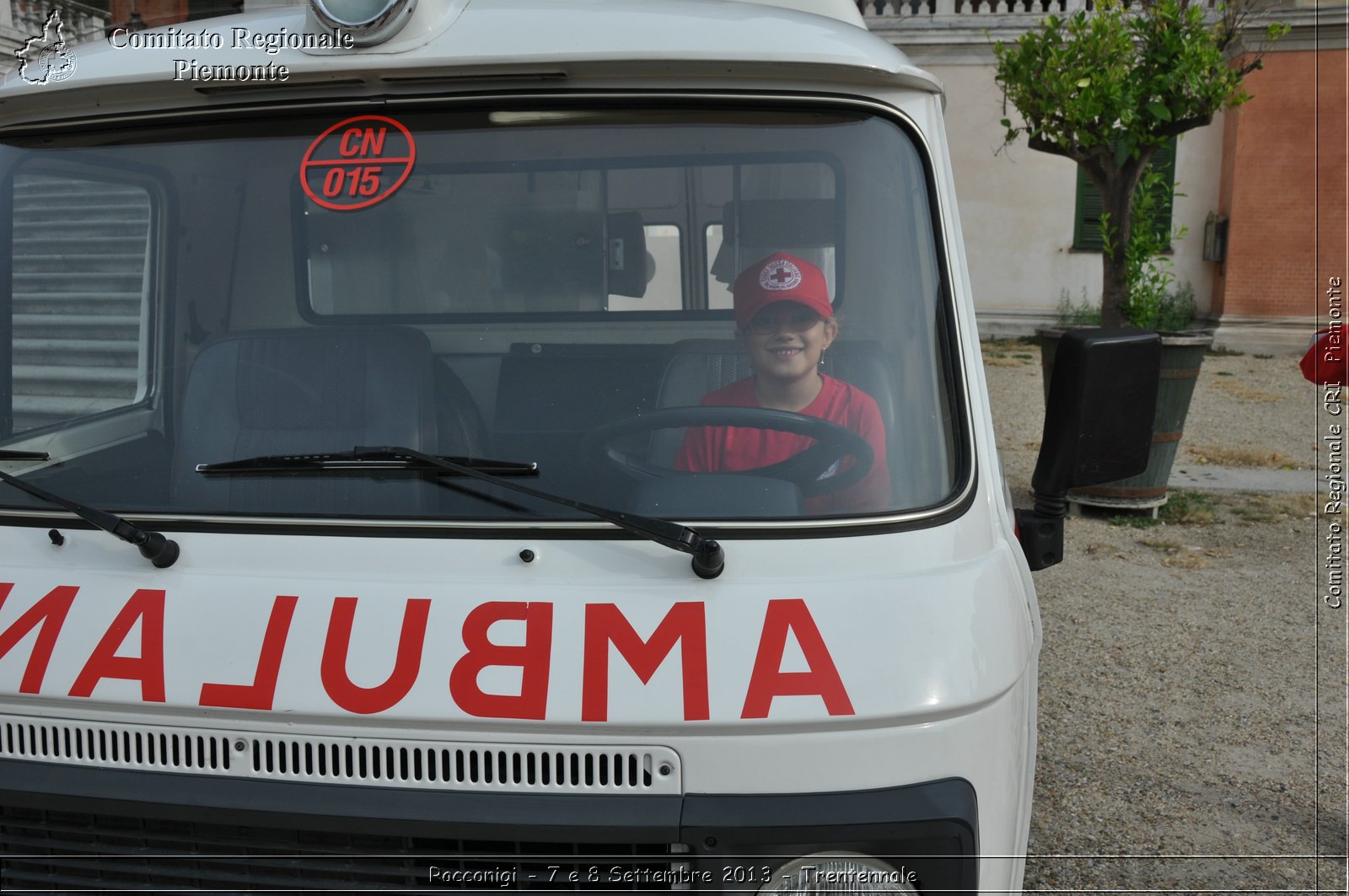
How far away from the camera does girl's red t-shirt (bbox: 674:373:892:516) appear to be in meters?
1.93

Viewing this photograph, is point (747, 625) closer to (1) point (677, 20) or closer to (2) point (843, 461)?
(2) point (843, 461)

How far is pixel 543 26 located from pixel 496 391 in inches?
25.9

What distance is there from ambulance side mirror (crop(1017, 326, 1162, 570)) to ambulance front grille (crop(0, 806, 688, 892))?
39.6 inches

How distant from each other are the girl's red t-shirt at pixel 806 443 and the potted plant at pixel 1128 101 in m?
5.33

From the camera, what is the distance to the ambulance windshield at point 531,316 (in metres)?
1.95

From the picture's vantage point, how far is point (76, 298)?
7.72 feet

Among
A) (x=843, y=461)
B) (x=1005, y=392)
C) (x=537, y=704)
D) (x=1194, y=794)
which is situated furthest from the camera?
(x=1005, y=392)

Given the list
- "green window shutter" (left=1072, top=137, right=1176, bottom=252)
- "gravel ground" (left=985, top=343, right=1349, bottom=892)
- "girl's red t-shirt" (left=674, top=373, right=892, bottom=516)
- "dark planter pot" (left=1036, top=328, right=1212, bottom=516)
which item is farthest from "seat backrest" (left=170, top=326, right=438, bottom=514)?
"green window shutter" (left=1072, top=137, right=1176, bottom=252)

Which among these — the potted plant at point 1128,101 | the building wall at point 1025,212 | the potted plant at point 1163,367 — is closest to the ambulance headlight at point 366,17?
the potted plant at point 1163,367

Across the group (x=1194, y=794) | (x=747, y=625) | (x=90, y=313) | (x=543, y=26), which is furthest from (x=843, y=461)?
(x=1194, y=794)

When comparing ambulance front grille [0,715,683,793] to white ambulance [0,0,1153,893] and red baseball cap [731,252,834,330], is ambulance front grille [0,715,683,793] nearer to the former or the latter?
white ambulance [0,0,1153,893]

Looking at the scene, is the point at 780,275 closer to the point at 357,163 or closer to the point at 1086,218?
the point at 357,163

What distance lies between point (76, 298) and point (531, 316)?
958mm

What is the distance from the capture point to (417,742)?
1.67 meters
